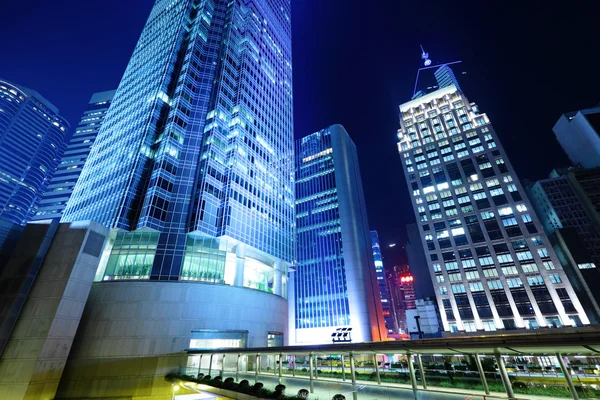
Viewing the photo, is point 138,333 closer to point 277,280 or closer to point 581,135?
point 277,280

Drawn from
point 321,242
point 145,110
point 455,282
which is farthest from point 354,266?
point 145,110

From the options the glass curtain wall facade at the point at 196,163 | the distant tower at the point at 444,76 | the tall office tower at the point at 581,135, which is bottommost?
the glass curtain wall facade at the point at 196,163

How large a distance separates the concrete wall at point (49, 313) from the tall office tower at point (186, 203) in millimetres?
4609

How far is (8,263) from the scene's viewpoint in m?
30.4

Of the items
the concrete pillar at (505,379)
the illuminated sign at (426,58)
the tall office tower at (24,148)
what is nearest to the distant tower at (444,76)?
the illuminated sign at (426,58)

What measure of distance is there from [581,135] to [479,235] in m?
84.1

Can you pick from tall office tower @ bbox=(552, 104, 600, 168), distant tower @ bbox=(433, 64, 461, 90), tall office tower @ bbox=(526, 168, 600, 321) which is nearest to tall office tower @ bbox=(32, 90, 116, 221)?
distant tower @ bbox=(433, 64, 461, 90)

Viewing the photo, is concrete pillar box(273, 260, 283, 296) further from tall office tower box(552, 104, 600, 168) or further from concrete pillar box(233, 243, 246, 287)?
tall office tower box(552, 104, 600, 168)

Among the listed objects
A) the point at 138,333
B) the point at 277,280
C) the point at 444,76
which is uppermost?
the point at 444,76

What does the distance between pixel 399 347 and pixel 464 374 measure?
4.07 m

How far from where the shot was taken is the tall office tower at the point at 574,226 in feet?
254

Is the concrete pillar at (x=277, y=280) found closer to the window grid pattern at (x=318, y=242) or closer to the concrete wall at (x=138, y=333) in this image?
the concrete wall at (x=138, y=333)

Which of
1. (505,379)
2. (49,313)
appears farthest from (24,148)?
(505,379)

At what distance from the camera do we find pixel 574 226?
307ft
